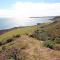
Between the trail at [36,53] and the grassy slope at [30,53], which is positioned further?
the trail at [36,53]

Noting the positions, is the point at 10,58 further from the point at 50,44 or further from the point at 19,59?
the point at 50,44

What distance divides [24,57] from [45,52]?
156 cm

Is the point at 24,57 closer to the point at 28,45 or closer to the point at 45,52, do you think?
the point at 45,52

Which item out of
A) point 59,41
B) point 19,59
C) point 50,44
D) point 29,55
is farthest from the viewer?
point 59,41

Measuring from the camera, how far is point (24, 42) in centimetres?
1384

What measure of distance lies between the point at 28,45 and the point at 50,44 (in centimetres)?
177

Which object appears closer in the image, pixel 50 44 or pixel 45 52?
pixel 45 52

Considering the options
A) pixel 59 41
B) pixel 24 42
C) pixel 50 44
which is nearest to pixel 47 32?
pixel 59 41

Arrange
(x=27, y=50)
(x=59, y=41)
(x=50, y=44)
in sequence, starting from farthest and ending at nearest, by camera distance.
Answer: (x=59, y=41)
(x=50, y=44)
(x=27, y=50)

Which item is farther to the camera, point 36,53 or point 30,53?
point 30,53

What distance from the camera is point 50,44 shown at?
14.9 meters

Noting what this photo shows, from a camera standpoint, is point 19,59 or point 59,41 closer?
point 19,59

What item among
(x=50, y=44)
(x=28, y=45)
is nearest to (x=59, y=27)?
(x=50, y=44)

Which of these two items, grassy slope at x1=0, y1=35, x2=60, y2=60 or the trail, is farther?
the trail
